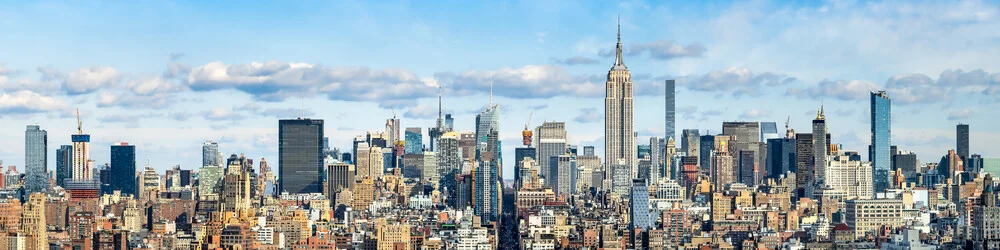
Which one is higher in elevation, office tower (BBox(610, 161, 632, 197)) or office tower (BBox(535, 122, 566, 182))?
office tower (BBox(535, 122, 566, 182))

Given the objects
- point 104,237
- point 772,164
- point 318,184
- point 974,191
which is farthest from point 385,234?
point 772,164

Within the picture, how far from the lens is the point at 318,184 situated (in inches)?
5325

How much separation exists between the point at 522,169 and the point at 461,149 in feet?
38.6

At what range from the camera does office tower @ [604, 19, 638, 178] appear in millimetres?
162875

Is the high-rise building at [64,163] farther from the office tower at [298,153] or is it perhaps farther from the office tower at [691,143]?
the office tower at [691,143]

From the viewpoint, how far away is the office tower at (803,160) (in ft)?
417

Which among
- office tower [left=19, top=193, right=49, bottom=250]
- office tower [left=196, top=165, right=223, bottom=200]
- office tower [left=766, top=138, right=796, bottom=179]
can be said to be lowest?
office tower [left=19, top=193, right=49, bottom=250]

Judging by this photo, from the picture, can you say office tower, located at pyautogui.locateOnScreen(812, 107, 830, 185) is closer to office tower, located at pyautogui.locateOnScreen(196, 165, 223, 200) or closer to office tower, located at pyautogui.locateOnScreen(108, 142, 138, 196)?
office tower, located at pyautogui.locateOnScreen(196, 165, 223, 200)

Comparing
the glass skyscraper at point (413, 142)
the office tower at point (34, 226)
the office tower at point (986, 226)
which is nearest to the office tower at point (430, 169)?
the glass skyscraper at point (413, 142)

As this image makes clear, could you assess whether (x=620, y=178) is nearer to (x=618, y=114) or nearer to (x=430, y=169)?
(x=430, y=169)

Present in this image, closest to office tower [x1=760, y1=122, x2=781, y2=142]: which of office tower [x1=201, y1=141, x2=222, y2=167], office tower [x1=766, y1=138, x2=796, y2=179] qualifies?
office tower [x1=766, y1=138, x2=796, y2=179]

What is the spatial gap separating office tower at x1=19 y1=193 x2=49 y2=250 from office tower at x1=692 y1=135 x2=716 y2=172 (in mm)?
77474

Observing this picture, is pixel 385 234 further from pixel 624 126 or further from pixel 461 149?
pixel 624 126

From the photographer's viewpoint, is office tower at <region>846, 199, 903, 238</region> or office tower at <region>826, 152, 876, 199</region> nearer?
office tower at <region>846, 199, 903, 238</region>
